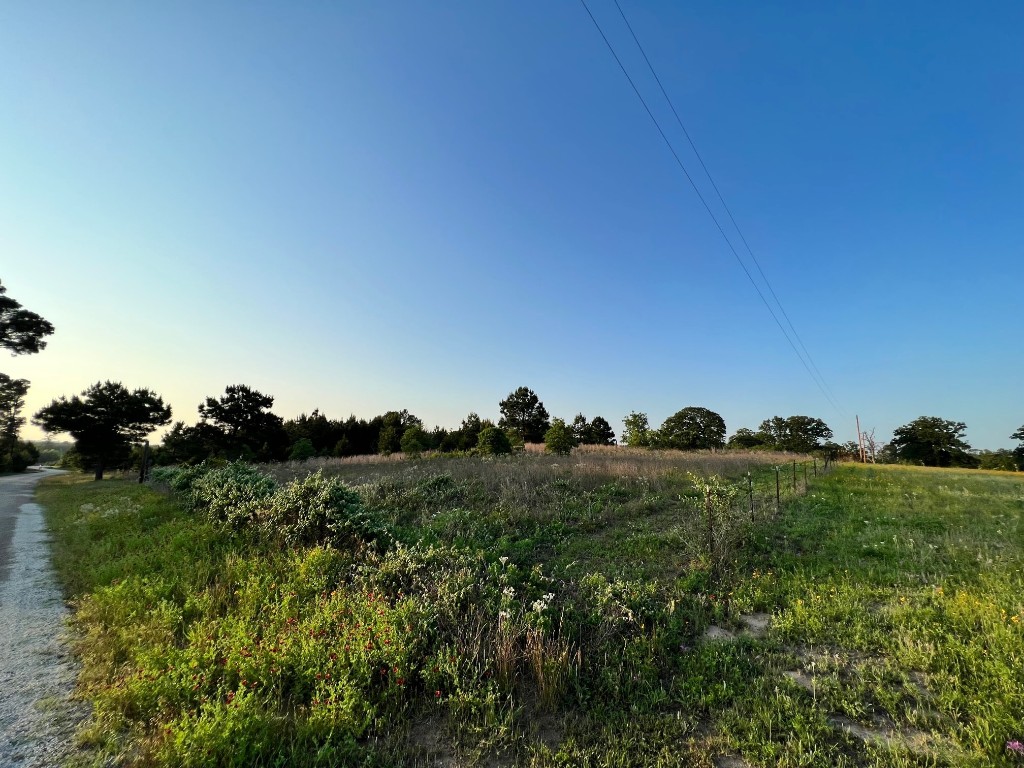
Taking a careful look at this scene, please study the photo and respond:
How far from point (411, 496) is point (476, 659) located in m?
8.70

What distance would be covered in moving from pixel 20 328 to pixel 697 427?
74.9 m

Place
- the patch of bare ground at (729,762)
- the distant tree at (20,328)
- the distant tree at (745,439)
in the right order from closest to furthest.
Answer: the patch of bare ground at (729,762) → the distant tree at (20,328) → the distant tree at (745,439)

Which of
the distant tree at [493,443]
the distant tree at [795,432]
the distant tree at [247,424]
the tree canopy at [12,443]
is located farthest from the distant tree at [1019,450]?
the tree canopy at [12,443]

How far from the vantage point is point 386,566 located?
18.4 ft

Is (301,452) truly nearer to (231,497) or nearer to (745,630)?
(231,497)

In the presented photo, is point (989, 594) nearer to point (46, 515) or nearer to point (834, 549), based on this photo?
point (834, 549)

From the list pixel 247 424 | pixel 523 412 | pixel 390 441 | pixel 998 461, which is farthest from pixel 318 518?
pixel 998 461

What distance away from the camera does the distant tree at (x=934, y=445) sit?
58656 millimetres

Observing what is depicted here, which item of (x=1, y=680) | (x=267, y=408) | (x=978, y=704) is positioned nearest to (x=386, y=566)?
(x=1, y=680)

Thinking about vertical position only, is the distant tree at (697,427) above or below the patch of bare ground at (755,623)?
above

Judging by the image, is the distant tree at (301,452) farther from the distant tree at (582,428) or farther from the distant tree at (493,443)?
the distant tree at (582,428)

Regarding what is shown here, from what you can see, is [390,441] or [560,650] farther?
[390,441]

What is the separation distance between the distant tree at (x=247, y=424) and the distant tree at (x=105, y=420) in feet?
17.6

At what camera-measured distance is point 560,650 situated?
Answer: 4.13m
